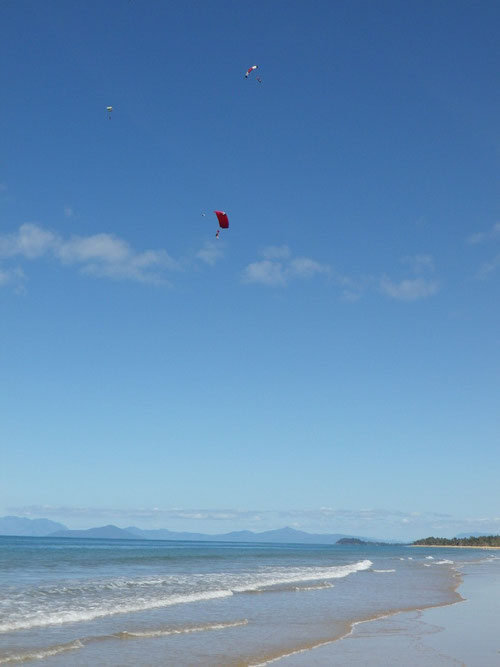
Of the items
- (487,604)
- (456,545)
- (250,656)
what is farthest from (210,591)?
(456,545)

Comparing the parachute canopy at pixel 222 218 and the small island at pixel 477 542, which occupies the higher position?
the parachute canopy at pixel 222 218

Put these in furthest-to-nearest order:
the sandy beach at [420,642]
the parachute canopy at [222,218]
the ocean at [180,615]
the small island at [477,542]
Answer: the small island at [477,542] < the parachute canopy at [222,218] < the ocean at [180,615] < the sandy beach at [420,642]

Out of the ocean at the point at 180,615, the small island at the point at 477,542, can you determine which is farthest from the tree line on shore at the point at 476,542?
the ocean at the point at 180,615

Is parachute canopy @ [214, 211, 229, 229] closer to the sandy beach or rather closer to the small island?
the sandy beach

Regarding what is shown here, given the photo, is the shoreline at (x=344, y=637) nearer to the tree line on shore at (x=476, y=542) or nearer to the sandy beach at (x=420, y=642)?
the sandy beach at (x=420, y=642)

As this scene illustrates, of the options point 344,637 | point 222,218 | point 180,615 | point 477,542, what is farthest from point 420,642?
point 477,542

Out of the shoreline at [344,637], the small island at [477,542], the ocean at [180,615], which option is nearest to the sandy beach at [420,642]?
the shoreline at [344,637]

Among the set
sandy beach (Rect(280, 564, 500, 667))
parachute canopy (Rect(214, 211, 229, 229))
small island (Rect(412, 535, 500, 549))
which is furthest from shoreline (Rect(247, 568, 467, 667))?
small island (Rect(412, 535, 500, 549))

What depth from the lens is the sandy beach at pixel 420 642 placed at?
1277 cm

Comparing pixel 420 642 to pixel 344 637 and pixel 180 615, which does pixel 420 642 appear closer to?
pixel 344 637

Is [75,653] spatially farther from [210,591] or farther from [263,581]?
[263,581]

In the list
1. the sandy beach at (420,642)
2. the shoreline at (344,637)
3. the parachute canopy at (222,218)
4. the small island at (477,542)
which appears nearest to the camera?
the shoreline at (344,637)

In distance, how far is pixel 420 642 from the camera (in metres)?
14.9

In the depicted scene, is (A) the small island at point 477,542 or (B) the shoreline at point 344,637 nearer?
(B) the shoreline at point 344,637
